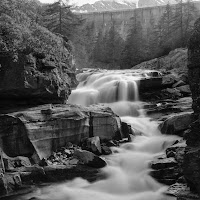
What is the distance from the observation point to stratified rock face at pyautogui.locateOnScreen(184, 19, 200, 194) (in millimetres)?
7508

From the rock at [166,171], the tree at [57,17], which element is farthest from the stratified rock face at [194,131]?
the tree at [57,17]

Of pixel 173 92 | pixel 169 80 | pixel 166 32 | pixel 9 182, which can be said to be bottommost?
pixel 9 182

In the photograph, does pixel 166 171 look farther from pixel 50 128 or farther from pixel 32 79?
pixel 32 79

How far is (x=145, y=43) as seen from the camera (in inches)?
1896

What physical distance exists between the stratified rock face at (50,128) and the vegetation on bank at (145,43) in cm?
2827

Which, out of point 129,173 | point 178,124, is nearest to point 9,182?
point 129,173

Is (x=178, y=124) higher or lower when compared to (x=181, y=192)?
higher

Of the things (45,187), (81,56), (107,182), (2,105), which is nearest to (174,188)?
(107,182)

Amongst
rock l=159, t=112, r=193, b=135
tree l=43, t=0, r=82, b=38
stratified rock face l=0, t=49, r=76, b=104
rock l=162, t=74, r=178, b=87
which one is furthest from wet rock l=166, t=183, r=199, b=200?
tree l=43, t=0, r=82, b=38

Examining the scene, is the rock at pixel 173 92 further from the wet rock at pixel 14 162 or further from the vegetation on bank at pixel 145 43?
the vegetation on bank at pixel 145 43

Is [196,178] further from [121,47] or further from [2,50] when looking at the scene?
[121,47]

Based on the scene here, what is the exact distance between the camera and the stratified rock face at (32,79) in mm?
12906

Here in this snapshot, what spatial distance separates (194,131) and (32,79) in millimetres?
8002

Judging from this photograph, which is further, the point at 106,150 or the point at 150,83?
the point at 150,83
